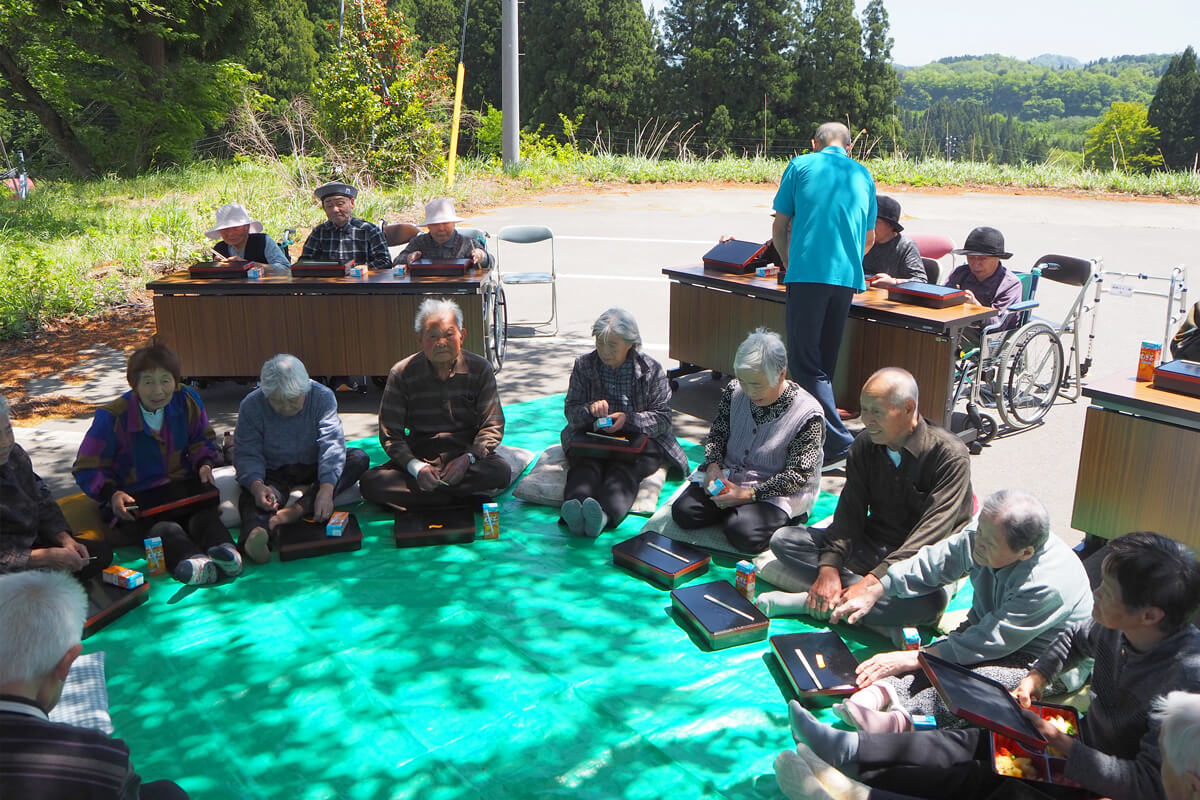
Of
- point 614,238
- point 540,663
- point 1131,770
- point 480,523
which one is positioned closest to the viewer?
point 1131,770

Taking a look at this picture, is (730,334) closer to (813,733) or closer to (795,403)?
(795,403)

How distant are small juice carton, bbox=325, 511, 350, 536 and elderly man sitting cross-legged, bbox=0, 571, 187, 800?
7.57 ft

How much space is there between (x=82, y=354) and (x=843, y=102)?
2811 centimetres

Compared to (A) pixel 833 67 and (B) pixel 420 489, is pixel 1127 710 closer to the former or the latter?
(B) pixel 420 489

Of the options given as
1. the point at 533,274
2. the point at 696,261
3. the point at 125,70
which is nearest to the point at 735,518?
the point at 533,274

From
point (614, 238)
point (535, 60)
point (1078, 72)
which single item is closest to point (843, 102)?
point (535, 60)

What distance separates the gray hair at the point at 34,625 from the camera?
245 centimetres

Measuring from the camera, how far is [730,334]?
7320 mm

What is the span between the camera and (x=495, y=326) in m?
8.05

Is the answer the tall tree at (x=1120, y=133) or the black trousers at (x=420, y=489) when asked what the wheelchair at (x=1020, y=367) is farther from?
the tall tree at (x=1120, y=133)

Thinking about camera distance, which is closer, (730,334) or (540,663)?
(540,663)

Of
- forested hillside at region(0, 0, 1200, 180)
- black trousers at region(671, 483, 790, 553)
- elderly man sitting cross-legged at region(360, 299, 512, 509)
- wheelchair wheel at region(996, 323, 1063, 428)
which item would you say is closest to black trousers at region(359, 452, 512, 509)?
elderly man sitting cross-legged at region(360, 299, 512, 509)

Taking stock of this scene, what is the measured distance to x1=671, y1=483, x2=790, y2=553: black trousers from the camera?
190 inches

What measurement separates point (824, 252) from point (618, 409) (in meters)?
1.55
